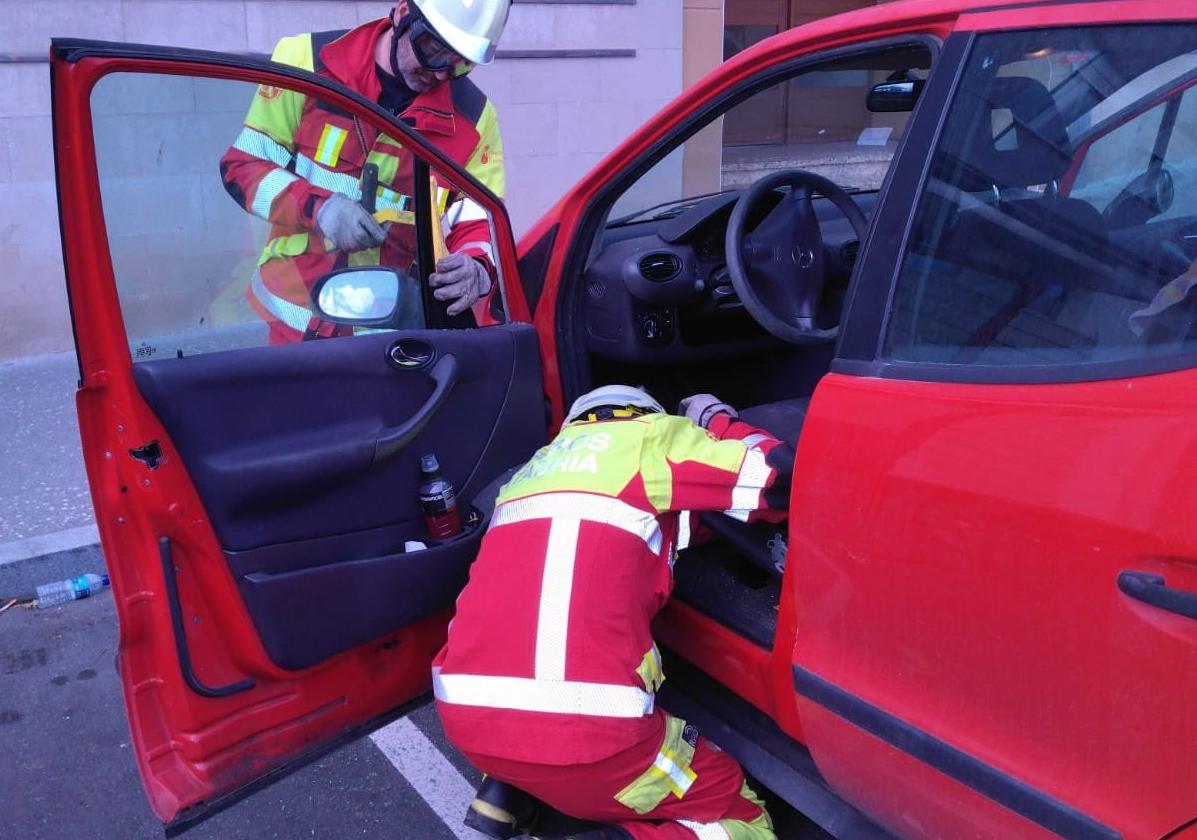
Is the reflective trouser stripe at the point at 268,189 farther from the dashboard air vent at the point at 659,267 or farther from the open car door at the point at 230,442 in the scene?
the dashboard air vent at the point at 659,267

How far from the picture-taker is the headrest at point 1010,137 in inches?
69.2

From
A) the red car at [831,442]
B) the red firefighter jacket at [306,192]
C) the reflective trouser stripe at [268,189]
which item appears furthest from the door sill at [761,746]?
the reflective trouser stripe at [268,189]

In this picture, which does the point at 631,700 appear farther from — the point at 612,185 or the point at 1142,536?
the point at 612,185

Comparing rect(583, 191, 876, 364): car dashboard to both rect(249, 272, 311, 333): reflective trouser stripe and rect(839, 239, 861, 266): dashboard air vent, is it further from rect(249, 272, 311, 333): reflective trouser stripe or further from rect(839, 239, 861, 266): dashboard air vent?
rect(249, 272, 311, 333): reflective trouser stripe

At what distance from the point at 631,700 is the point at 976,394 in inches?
34.7

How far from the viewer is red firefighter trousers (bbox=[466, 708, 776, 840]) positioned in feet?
6.81

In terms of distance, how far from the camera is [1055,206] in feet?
5.66

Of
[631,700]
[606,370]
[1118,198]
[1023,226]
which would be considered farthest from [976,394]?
[606,370]

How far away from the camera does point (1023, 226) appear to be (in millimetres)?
1735

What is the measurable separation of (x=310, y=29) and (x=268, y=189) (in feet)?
14.6

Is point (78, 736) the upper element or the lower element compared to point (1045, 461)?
lower

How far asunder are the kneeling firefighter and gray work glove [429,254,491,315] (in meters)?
0.63

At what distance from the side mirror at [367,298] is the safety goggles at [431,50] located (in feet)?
3.29

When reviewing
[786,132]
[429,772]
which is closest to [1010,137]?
[429,772]
